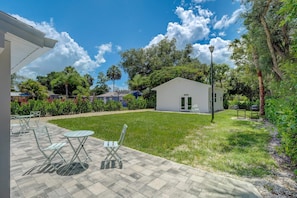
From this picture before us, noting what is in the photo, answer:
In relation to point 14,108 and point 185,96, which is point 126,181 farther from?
point 185,96

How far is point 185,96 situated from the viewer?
19.7 m

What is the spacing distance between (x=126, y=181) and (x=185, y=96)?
17.4 meters

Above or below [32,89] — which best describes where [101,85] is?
above

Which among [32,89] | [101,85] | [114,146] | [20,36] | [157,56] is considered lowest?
[114,146]

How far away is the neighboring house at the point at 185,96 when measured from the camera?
60.1 feet

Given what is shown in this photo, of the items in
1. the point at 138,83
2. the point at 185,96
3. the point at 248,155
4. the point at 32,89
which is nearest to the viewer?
the point at 248,155

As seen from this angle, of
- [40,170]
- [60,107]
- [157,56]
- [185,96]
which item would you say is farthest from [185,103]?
[40,170]

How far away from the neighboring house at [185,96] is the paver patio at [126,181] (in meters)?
15.5

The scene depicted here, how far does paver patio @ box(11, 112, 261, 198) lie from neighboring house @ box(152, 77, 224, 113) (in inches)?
610

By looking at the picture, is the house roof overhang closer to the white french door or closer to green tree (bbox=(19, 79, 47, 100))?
the white french door

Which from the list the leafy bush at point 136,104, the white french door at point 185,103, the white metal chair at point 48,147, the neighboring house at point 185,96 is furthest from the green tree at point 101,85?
the white metal chair at point 48,147

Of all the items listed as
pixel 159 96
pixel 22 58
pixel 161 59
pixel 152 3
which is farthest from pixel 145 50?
pixel 22 58

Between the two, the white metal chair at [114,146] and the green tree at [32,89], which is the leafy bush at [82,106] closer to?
the green tree at [32,89]

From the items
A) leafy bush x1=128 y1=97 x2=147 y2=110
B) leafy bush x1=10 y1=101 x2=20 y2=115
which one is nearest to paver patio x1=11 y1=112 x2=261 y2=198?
leafy bush x1=10 y1=101 x2=20 y2=115
